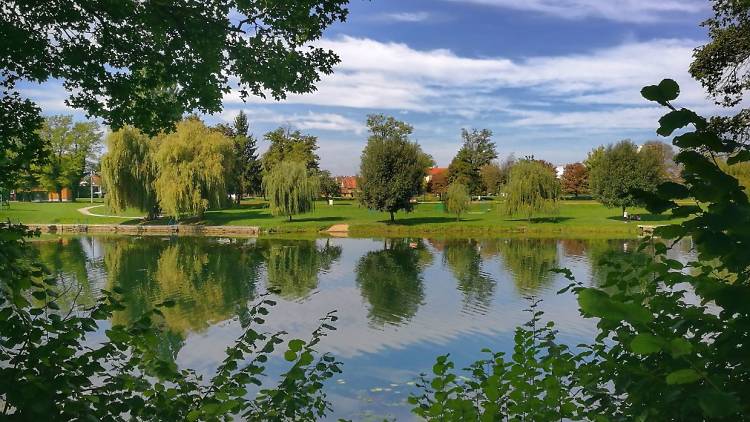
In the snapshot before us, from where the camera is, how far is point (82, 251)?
27.2 meters

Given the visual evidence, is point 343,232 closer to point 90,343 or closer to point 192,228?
point 192,228

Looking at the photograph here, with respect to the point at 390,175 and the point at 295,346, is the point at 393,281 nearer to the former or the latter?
the point at 295,346

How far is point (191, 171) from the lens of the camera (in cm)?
3619

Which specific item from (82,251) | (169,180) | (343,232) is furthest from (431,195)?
(82,251)

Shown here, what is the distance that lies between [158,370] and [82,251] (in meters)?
27.8

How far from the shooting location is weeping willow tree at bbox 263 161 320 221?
4128 centimetres

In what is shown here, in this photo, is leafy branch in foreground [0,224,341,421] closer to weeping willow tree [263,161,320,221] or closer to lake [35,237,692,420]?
lake [35,237,692,420]

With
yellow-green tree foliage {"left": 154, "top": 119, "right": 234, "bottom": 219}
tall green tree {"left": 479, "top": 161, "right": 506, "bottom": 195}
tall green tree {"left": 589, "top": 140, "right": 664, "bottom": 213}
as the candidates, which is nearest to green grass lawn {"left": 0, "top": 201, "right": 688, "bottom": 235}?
tall green tree {"left": 589, "top": 140, "right": 664, "bottom": 213}

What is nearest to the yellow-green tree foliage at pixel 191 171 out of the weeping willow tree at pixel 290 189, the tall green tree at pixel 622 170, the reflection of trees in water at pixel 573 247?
the weeping willow tree at pixel 290 189

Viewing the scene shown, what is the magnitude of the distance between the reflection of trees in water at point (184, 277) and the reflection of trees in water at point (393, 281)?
3.71 metres

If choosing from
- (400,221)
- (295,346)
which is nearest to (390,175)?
(400,221)

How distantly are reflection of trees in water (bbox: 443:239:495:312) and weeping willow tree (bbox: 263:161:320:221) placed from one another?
13.7 metres

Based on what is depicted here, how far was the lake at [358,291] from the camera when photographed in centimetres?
988

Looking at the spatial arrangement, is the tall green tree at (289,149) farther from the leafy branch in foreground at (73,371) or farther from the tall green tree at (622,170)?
the leafy branch in foreground at (73,371)
